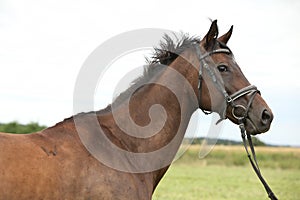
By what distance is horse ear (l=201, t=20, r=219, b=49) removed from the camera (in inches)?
236

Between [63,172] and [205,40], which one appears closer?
[63,172]

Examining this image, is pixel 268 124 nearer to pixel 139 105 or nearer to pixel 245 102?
pixel 245 102

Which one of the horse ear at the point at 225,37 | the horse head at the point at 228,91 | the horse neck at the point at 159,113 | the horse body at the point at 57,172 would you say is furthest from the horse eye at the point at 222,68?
the horse body at the point at 57,172

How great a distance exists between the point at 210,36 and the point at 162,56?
722 mm

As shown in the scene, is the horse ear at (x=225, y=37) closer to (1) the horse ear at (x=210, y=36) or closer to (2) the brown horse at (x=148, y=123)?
(2) the brown horse at (x=148, y=123)

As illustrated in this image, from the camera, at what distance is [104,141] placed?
18.5 ft

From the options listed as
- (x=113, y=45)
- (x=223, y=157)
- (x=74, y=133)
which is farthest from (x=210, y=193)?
(x=223, y=157)

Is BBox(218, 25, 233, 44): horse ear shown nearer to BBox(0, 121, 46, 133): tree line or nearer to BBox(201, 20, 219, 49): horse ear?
BBox(201, 20, 219, 49): horse ear

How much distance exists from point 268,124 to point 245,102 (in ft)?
1.33

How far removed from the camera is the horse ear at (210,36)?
600cm

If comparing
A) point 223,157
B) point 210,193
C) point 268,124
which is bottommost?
point 223,157

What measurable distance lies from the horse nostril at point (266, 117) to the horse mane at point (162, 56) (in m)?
1.36

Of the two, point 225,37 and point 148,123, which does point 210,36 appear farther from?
point 148,123

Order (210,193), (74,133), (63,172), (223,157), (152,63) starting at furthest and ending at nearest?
1. (223,157)
2. (210,193)
3. (152,63)
4. (74,133)
5. (63,172)
